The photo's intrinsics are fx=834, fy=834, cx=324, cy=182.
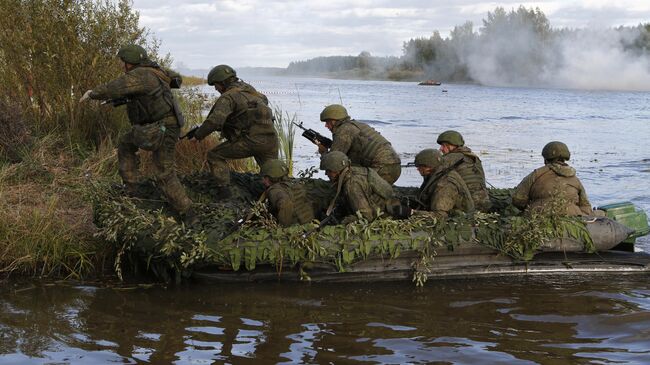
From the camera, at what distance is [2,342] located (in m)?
6.62

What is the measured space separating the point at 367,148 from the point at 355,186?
133cm

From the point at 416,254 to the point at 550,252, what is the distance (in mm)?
1539

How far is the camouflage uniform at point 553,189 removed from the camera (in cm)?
907

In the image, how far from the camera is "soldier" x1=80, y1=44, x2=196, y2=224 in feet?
28.8

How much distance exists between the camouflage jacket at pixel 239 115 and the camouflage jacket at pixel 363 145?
900mm

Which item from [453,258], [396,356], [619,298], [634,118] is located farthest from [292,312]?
[634,118]

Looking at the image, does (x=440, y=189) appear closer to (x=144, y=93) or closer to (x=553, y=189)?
(x=553, y=189)

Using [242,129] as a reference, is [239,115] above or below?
above

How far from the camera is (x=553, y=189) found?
9.03m

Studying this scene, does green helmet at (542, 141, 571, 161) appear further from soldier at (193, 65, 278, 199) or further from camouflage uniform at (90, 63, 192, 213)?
camouflage uniform at (90, 63, 192, 213)

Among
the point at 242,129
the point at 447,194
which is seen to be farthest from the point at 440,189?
the point at 242,129

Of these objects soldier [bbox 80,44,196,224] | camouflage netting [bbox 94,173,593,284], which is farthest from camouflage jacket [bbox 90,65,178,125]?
camouflage netting [bbox 94,173,593,284]

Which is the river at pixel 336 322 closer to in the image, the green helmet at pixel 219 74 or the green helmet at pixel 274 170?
the green helmet at pixel 274 170

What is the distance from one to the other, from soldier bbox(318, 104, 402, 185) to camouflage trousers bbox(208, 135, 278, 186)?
2.86 feet
